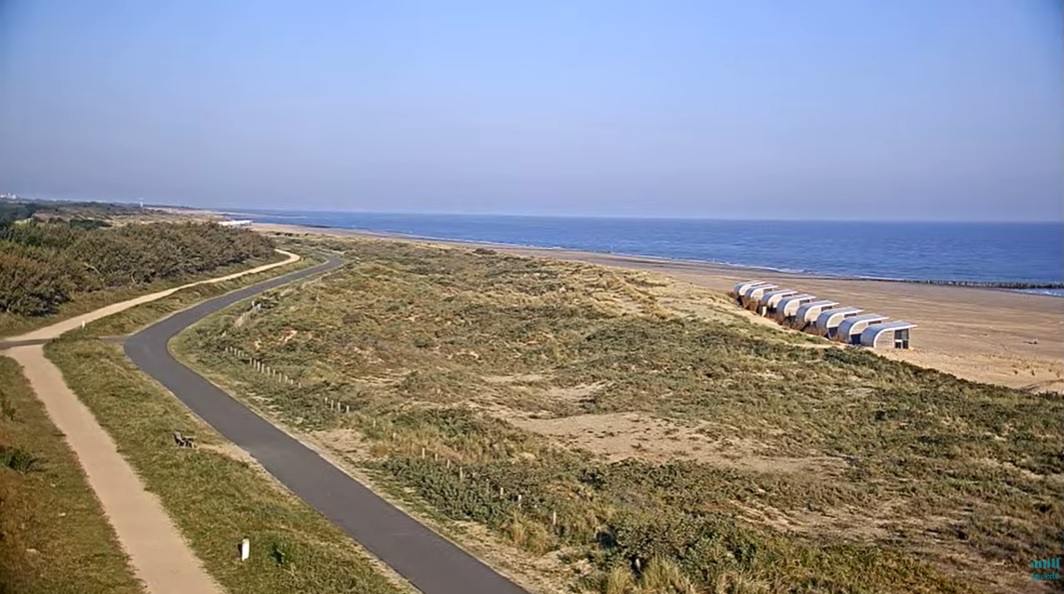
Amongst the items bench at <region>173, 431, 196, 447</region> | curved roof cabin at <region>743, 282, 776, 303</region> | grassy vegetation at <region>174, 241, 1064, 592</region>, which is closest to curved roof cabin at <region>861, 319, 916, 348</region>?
grassy vegetation at <region>174, 241, 1064, 592</region>

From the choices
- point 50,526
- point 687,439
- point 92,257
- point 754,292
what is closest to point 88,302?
point 92,257

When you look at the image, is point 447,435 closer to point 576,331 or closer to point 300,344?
point 300,344

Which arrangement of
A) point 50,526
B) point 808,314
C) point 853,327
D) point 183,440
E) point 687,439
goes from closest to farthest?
point 50,526
point 183,440
point 687,439
point 853,327
point 808,314

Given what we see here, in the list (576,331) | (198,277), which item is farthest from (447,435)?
(198,277)

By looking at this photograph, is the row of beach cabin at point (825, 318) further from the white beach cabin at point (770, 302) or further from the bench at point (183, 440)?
the bench at point (183, 440)

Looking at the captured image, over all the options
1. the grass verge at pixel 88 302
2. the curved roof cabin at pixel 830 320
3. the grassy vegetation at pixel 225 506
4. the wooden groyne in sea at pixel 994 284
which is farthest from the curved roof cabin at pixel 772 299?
the wooden groyne in sea at pixel 994 284

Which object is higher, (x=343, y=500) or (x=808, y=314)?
(x=808, y=314)

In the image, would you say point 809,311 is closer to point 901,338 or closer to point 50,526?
point 901,338

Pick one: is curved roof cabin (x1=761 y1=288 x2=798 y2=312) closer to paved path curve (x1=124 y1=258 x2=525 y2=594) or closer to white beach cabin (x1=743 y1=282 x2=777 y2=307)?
white beach cabin (x1=743 y1=282 x2=777 y2=307)
